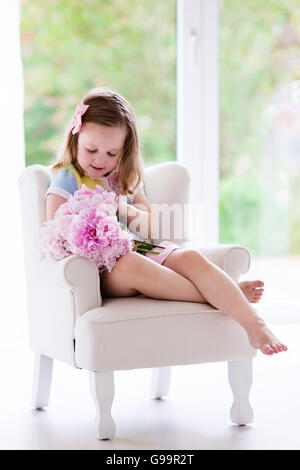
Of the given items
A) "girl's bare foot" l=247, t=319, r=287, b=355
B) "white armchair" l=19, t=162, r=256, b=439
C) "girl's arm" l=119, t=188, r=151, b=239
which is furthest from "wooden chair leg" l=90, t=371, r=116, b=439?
"girl's arm" l=119, t=188, r=151, b=239

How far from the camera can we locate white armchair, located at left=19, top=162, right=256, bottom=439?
2107 mm

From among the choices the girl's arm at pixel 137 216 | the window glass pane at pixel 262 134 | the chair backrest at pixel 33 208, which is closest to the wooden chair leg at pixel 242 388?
the girl's arm at pixel 137 216

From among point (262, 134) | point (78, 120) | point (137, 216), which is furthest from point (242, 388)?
point (262, 134)

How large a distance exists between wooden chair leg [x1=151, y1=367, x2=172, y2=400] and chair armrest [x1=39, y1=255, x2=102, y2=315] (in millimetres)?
543

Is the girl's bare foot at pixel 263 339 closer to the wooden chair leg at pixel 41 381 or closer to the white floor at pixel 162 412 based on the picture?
the white floor at pixel 162 412

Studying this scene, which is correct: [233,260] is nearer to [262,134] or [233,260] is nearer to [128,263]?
[128,263]

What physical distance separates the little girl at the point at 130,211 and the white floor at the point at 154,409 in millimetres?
326

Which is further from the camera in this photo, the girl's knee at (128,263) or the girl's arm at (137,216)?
the girl's arm at (137,216)

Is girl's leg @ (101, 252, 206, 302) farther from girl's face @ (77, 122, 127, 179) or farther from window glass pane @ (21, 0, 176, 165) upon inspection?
window glass pane @ (21, 0, 176, 165)

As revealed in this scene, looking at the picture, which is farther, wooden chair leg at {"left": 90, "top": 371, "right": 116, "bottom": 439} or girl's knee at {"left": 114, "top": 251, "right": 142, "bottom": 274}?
girl's knee at {"left": 114, "top": 251, "right": 142, "bottom": 274}

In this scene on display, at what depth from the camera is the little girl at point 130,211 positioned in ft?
7.20

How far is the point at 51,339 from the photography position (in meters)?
2.36

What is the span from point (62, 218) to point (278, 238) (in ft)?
7.24

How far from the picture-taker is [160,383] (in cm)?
264
